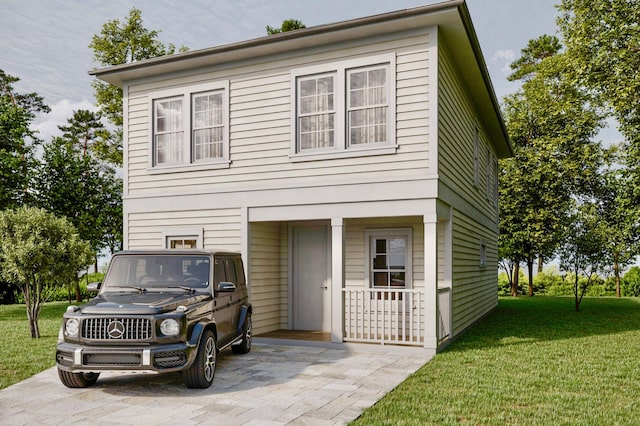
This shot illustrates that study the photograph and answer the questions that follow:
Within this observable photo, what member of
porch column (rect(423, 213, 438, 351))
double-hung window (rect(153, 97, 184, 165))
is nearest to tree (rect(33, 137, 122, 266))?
double-hung window (rect(153, 97, 184, 165))

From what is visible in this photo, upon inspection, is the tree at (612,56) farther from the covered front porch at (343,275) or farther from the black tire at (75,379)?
the black tire at (75,379)

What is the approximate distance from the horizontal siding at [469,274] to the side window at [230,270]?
191 inches

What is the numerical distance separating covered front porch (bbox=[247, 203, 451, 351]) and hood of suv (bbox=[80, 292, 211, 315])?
3.90m

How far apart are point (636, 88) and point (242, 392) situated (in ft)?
57.0

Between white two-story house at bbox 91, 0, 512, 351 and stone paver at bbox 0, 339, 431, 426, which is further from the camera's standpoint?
white two-story house at bbox 91, 0, 512, 351

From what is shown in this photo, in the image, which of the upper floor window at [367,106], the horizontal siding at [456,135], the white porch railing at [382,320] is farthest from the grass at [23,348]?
the horizontal siding at [456,135]

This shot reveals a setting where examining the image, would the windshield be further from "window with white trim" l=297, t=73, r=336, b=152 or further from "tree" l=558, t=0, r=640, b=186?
"tree" l=558, t=0, r=640, b=186

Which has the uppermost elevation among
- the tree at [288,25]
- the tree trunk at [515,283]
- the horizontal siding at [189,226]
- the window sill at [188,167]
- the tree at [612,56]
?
the tree at [288,25]

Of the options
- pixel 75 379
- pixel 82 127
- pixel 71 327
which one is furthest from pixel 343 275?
pixel 82 127

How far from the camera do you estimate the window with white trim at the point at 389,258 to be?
11992 millimetres

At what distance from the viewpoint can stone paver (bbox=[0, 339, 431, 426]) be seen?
605cm

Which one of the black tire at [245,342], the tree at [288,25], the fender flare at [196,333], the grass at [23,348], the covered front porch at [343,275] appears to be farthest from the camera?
the tree at [288,25]

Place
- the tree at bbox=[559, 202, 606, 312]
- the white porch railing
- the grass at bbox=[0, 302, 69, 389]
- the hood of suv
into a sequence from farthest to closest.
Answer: the tree at bbox=[559, 202, 606, 312]
the white porch railing
the grass at bbox=[0, 302, 69, 389]
the hood of suv

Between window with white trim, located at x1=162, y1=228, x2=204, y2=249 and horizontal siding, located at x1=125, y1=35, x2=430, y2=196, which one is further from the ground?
horizontal siding, located at x1=125, y1=35, x2=430, y2=196
